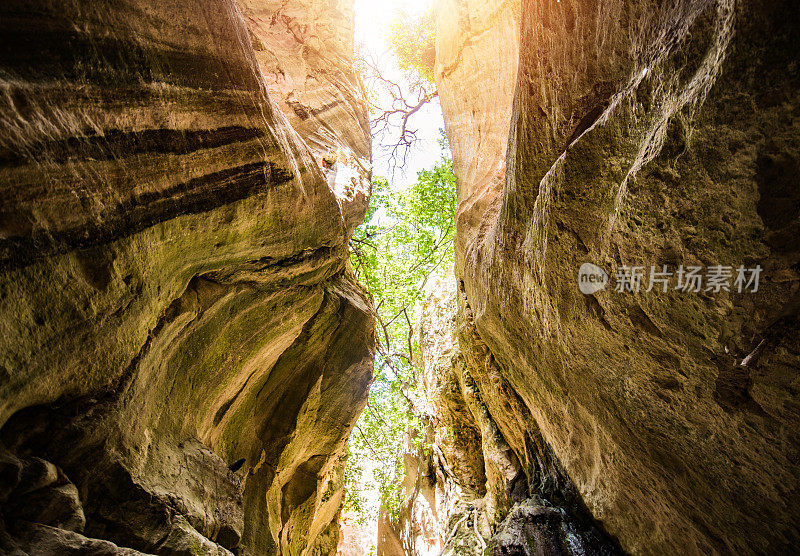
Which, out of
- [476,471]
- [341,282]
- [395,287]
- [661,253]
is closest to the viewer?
[661,253]

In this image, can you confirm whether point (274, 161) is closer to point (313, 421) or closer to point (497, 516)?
point (313, 421)

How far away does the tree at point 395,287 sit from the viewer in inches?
508

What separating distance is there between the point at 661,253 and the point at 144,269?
4.06 meters

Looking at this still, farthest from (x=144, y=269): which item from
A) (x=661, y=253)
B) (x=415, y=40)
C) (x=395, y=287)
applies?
(x=415, y=40)

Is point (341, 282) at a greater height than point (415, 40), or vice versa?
point (415, 40)

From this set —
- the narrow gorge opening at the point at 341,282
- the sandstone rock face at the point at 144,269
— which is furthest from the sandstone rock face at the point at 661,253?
the sandstone rock face at the point at 144,269

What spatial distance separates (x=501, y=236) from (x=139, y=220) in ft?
14.1

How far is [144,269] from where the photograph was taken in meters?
3.39

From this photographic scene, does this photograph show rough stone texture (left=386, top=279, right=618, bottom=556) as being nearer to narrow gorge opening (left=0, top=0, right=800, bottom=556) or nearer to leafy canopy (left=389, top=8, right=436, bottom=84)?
narrow gorge opening (left=0, top=0, right=800, bottom=556)

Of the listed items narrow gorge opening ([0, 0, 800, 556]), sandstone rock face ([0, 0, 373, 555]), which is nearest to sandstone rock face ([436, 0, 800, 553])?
narrow gorge opening ([0, 0, 800, 556])

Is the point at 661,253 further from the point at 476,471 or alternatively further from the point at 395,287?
the point at 395,287

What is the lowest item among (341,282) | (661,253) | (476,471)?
(661,253)

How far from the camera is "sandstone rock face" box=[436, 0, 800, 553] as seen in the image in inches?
95.3

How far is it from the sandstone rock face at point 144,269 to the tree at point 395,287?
6308 mm
